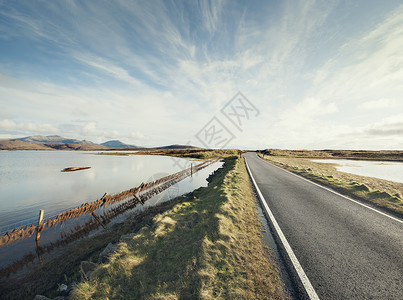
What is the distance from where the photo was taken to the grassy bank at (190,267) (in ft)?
11.2

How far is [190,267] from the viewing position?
13.1 ft

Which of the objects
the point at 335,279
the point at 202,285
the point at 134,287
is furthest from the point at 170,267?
the point at 335,279

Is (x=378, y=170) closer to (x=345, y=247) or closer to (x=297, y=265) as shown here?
(x=345, y=247)

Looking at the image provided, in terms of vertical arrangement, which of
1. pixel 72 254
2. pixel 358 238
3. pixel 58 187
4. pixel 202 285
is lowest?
pixel 58 187

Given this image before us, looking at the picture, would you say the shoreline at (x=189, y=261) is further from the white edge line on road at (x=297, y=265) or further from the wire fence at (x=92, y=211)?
the wire fence at (x=92, y=211)

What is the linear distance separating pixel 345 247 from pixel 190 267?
4.84m

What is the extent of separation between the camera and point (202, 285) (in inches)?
134

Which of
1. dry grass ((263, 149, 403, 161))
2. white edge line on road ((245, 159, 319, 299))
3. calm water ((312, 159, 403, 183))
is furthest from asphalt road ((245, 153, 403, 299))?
dry grass ((263, 149, 403, 161))

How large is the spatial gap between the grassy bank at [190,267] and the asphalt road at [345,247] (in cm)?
117

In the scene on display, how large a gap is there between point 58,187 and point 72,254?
17.6m

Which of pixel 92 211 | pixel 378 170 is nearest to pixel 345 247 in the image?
pixel 92 211

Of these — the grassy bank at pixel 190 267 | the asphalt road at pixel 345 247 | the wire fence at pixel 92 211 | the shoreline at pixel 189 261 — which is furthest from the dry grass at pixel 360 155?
the grassy bank at pixel 190 267

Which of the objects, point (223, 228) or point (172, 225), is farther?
point (172, 225)

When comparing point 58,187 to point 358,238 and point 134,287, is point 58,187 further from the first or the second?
point 358,238
